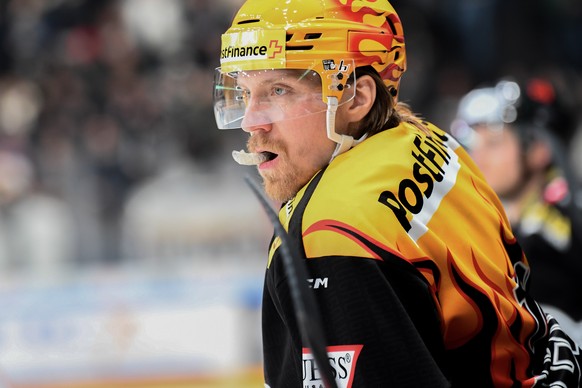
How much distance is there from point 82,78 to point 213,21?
1196mm

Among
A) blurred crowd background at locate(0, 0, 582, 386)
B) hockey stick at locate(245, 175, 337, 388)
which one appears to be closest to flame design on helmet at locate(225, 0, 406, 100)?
hockey stick at locate(245, 175, 337, 388)

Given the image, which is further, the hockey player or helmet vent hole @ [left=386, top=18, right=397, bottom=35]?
helmet vent hole @ [left=386, top=18, right=397, bottom=35]

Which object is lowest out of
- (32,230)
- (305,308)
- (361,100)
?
(32,230)

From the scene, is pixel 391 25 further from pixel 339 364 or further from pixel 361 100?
pixel 339 364

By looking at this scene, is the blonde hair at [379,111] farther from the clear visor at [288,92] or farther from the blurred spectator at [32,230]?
the blurred spectator at [32,230]

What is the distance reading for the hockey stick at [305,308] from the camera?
56.6 inches

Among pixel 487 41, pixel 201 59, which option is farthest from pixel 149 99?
pixel 487 41

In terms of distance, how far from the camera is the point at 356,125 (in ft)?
5.97

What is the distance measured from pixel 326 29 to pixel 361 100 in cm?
15

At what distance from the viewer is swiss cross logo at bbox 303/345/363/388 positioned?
152 centimetres

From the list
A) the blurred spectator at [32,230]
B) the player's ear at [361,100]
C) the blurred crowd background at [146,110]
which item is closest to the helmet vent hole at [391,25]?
the player's ear at [361,100]

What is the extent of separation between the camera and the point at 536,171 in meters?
3.50

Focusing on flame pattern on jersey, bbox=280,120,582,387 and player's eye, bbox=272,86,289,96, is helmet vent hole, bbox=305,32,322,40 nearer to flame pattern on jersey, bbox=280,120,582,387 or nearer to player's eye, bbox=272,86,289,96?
player's eye, bbox=272,86,289,96

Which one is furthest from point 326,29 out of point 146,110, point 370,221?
point 146,110
